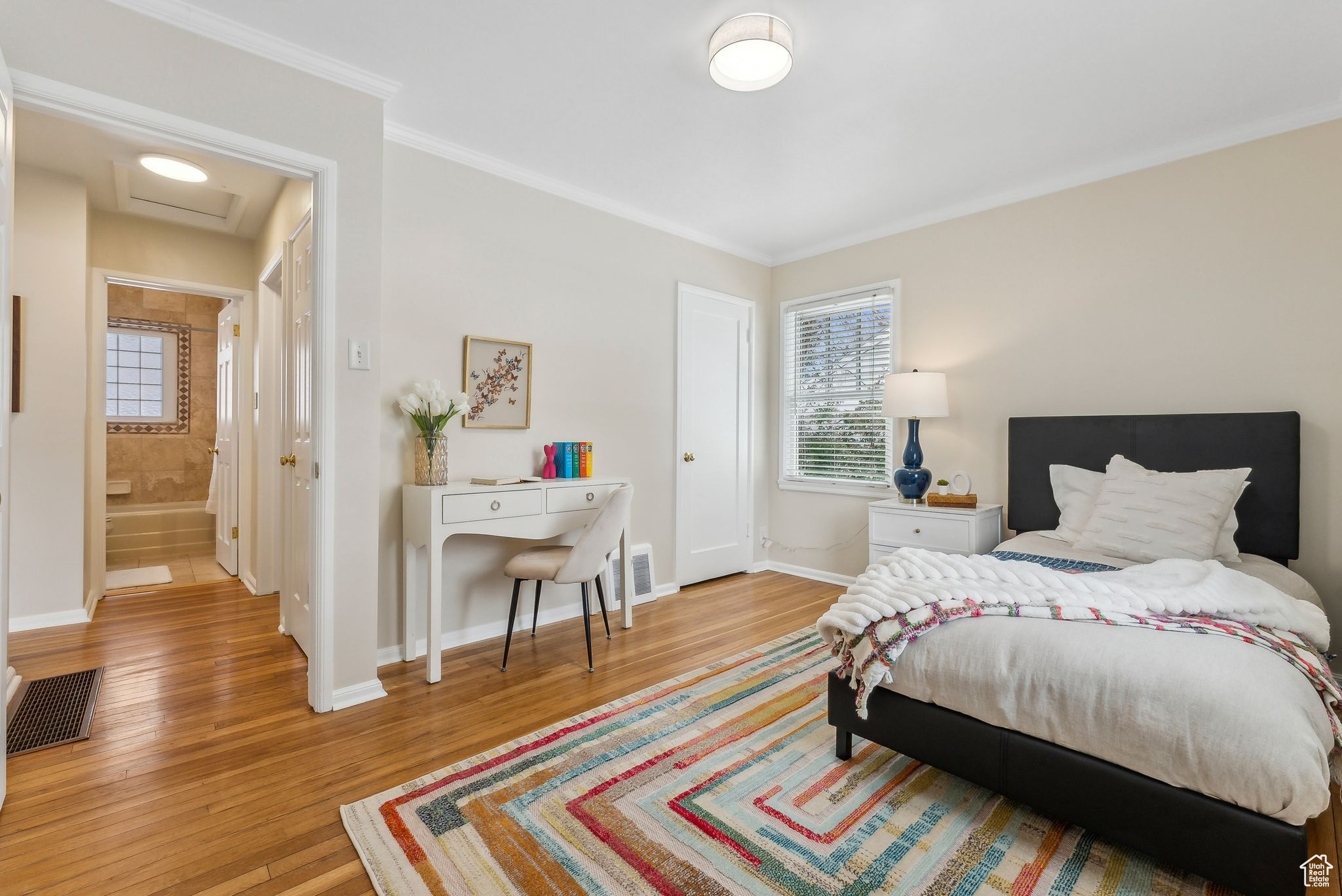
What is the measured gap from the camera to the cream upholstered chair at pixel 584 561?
2838 mm

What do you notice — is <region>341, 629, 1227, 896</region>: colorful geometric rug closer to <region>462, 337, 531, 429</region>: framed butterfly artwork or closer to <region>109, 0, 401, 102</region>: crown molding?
<region>462, 337, 531, 429</region>: framed butterfly artwork

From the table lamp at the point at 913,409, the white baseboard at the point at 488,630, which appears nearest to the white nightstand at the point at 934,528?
the table lamp at the point at 913,409

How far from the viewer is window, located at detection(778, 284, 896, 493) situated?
14.3 feet

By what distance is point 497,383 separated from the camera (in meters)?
3.35

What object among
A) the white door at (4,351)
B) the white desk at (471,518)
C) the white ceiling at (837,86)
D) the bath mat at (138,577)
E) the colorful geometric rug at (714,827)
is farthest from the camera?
the bath mat at (138,577)

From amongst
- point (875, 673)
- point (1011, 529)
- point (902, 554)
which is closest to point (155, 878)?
point (875, 673)

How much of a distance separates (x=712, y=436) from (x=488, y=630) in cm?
211

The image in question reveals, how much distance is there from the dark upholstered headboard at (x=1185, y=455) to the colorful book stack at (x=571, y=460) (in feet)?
8.16

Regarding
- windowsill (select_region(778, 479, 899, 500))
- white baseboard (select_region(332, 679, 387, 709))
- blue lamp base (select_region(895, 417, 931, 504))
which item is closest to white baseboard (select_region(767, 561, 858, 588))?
windowsill (select_region(778, 479, 899, 500))

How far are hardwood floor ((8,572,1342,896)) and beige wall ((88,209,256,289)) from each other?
2165 millimetres

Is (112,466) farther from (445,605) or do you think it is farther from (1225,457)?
(1225,457)

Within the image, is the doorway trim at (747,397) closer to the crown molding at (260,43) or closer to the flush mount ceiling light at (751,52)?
the flush mount ceiling light at (751,52)

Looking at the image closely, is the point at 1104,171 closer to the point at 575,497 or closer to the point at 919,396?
the point at 919,396

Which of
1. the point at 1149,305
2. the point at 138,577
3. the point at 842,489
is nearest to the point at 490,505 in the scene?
the point at 842,489
